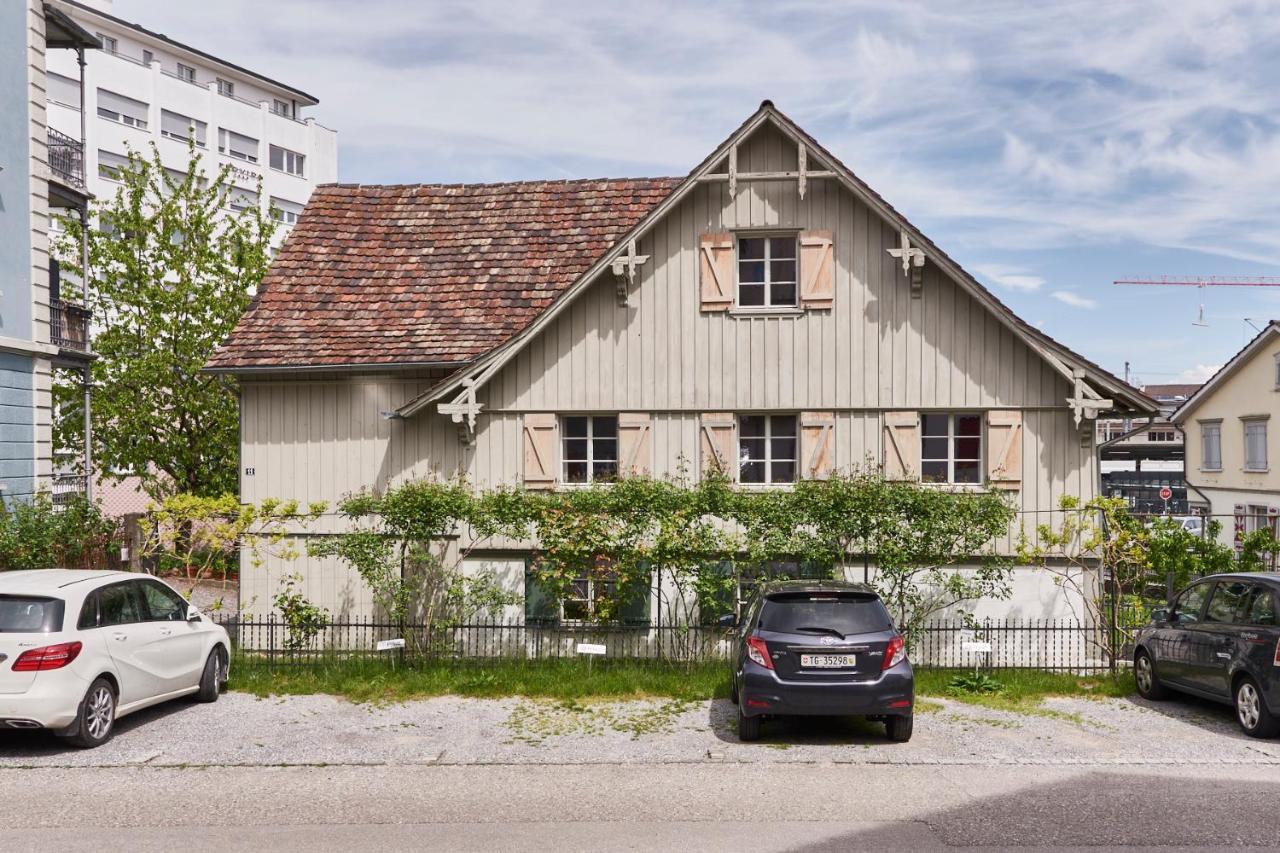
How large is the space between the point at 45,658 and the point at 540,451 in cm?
781

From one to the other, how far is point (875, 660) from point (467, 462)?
8226mm

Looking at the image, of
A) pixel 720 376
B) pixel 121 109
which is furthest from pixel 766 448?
pixel 121 109

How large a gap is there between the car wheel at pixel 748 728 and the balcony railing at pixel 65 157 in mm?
19560

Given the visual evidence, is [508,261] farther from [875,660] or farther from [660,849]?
[660,849]

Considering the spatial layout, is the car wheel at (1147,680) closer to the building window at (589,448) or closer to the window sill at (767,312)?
the window sill at (767,312)

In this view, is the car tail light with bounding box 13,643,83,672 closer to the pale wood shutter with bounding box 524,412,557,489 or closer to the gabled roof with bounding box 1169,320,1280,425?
the pale wood shutter with bounding box 524,412,557,489

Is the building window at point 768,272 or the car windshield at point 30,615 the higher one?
the building window at point 768,272

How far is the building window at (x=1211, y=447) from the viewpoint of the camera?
4231cm

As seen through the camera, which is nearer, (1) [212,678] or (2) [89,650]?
(2) [89,650]

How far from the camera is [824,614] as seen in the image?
35.1 feet

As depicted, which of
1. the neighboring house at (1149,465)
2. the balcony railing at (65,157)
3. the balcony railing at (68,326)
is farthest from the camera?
the neighboring house at (1149,465)

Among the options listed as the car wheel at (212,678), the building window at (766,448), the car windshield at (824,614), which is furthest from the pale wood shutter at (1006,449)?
the car wheel at (212,678)

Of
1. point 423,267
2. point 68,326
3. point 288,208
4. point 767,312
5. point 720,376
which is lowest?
point 720,376

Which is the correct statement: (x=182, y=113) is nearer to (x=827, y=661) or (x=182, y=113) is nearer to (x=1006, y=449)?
(x=1006, y=449)
